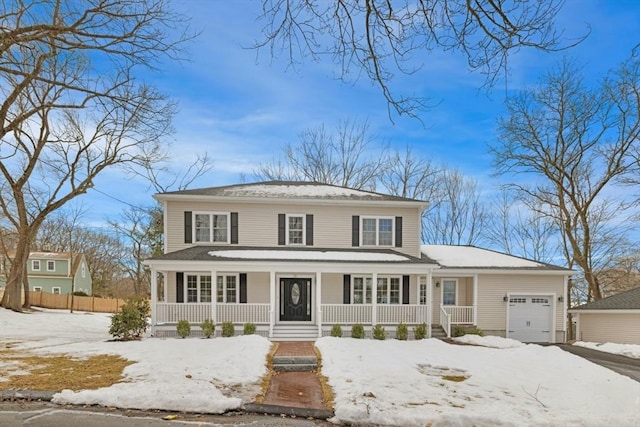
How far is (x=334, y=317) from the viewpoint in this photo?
14.3 m

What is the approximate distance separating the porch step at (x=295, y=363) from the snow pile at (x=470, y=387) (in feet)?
1.27

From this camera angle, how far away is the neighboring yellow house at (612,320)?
15148 mm

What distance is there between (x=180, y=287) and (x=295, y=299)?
4.47 meters

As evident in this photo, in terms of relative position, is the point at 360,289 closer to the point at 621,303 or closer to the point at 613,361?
the point at 613,361

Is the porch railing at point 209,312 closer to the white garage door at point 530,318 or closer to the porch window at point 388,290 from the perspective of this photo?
the porch window at point 388,290

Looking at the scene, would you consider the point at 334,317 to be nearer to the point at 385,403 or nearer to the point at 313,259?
the point at 313,259

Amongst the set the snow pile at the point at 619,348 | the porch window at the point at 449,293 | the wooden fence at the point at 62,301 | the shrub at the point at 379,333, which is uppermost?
the porch window at the point at 449,293

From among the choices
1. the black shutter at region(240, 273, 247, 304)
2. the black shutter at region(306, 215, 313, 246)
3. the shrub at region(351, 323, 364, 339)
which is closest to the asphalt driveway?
the shrub at region(351, 323, 364, 339)

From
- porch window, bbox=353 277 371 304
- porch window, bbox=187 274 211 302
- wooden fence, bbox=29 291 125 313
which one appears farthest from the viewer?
wooden fence, bbox=29 291 125 313

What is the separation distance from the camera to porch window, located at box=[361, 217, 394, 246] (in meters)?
16.4

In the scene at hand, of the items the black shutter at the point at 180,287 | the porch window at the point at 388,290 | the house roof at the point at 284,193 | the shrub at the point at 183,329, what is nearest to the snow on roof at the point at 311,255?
the porch window at the point at 388,290

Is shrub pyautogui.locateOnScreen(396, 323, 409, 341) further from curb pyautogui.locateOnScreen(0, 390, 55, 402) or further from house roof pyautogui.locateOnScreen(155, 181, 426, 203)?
curb pyautogui.locateOnScreen(0, 390, 55, 402)

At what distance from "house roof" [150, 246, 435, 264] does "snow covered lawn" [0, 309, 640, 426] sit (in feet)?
9.45

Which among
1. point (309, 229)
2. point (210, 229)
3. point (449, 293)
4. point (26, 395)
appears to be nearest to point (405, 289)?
point (449, 293)
